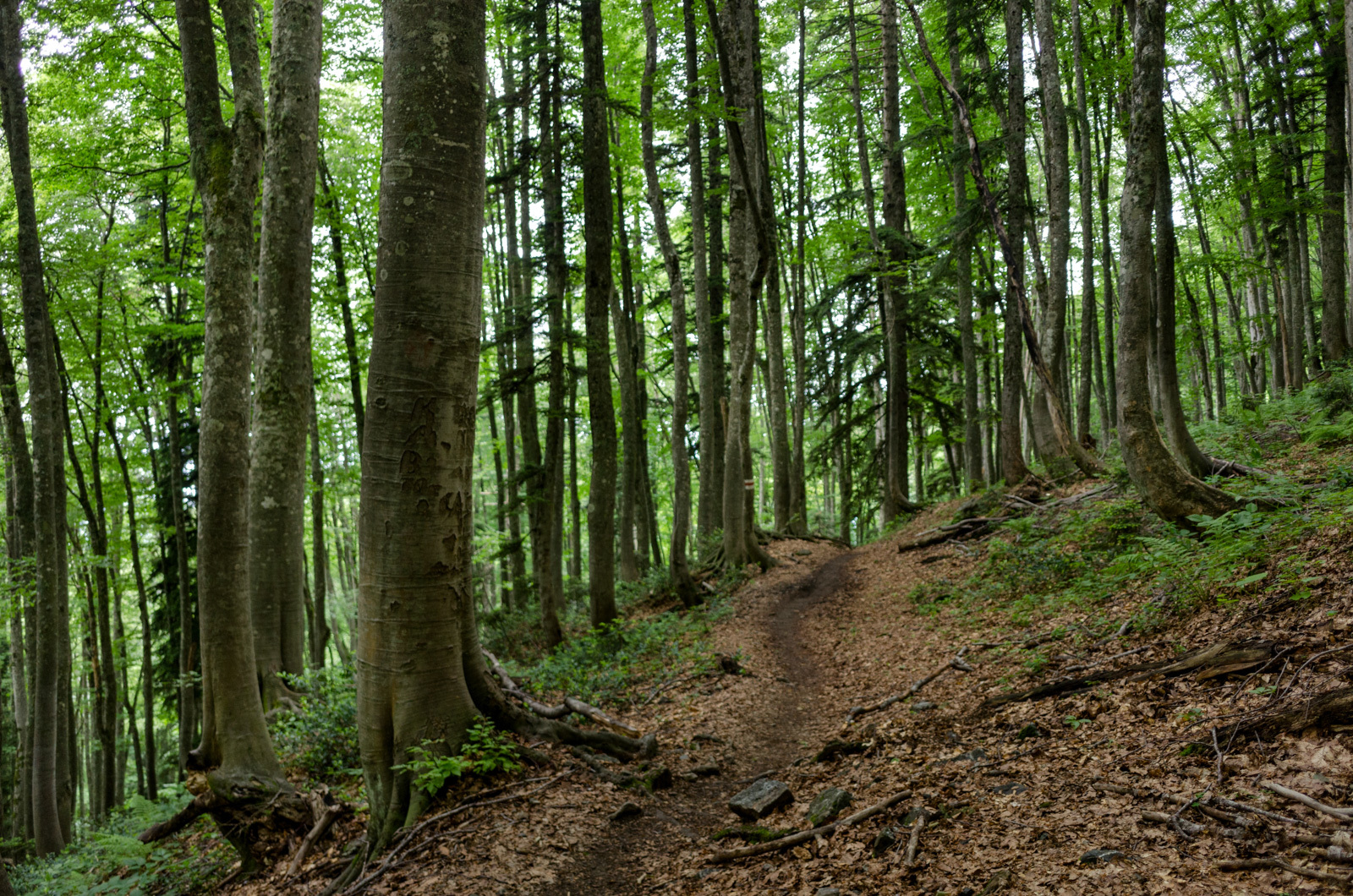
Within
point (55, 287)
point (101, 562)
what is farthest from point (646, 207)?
point (101, 562)

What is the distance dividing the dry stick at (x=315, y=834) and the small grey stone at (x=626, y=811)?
209 cm

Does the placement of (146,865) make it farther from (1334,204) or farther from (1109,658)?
(1334,204)

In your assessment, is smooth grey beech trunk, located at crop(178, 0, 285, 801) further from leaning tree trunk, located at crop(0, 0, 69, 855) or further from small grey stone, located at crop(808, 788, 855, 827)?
leaning tree trunk, located at crop(0, 0, 69, 855)

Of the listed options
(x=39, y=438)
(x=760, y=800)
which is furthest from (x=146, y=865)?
(x=39, y=438)

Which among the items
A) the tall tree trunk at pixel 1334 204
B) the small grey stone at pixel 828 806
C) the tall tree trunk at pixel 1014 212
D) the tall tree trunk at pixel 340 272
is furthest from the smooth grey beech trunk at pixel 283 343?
the tall tree trunk at pixel 1334 204

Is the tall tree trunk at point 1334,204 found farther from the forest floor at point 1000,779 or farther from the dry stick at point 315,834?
the dry stick at point 315,834

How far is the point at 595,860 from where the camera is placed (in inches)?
169

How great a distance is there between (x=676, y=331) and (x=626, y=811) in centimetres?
1149

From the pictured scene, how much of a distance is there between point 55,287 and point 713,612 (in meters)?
13.9

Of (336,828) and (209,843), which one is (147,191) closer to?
(209,843)

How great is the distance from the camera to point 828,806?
14.1 ft

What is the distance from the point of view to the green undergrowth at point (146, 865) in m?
5.48

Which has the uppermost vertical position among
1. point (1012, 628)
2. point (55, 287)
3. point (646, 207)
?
point (646, 207)

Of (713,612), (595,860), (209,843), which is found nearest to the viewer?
(595,860)
